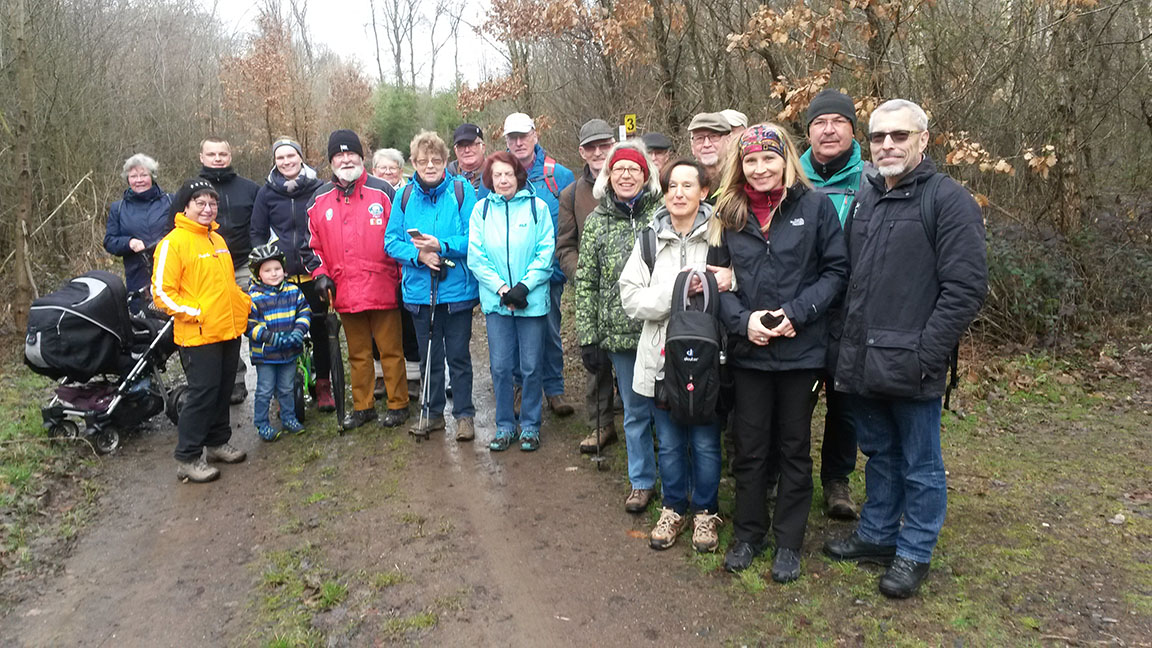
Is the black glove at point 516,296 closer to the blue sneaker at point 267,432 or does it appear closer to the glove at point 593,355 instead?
the glove at point 593,355

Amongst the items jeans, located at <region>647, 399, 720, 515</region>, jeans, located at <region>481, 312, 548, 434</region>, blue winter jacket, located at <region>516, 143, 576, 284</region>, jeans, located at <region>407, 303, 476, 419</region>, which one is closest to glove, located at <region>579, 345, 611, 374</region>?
jeans, located at <region>647, 399, 720, 515</region>

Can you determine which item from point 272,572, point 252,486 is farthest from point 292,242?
point 272,572

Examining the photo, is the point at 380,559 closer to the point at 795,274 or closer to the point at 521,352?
the point at 521,352

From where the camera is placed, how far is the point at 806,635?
3.50 meters

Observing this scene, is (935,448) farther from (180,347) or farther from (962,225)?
(180,347)

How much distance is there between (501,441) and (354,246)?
6.42ft

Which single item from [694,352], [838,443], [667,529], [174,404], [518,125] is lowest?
[667,529]

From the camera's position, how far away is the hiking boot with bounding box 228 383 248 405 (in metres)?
7.44

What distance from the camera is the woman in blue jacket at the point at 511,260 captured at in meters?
5.61

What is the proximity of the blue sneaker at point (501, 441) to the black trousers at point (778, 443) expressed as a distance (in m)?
2.39

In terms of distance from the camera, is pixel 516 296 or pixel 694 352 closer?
pixel 694 352

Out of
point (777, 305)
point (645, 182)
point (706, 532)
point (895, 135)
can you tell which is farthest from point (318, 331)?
point (895, 135)

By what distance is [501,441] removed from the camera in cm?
603

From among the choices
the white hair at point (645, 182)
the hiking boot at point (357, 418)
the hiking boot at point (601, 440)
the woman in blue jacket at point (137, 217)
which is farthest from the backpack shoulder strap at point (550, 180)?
the woman in blue jacket at point (137, 217)
